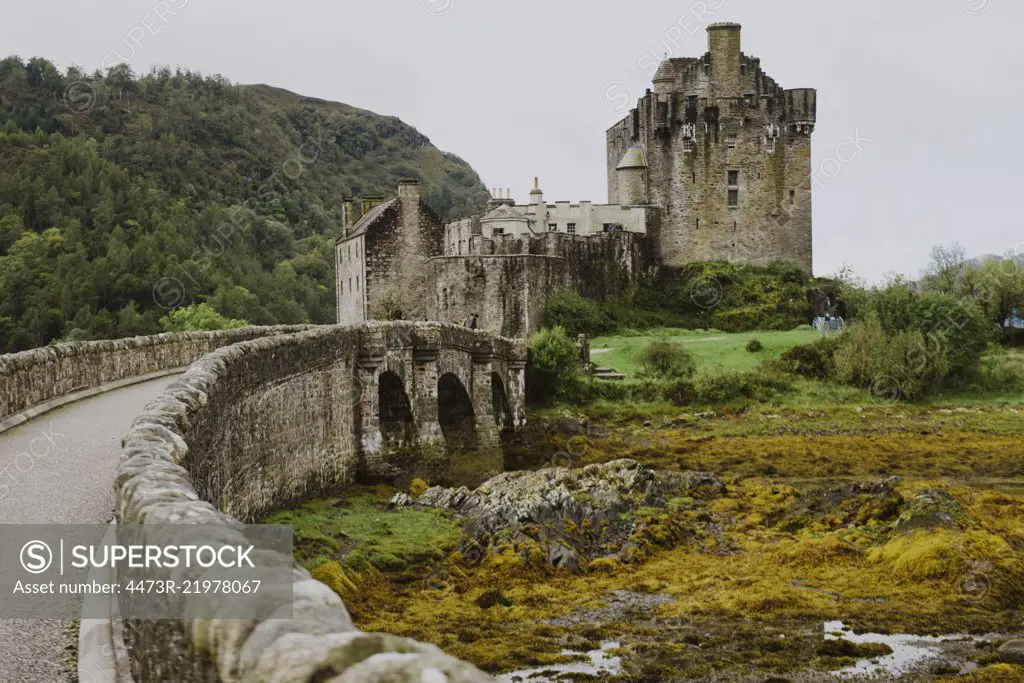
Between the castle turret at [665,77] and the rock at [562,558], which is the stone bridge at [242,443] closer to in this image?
the rock at [562,558]

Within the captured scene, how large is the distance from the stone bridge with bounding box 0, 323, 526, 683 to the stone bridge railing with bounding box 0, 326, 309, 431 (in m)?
0.05

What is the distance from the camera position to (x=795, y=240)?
5684 centimetres

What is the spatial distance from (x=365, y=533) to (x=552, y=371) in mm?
20256

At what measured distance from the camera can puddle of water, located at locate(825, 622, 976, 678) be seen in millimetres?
13391

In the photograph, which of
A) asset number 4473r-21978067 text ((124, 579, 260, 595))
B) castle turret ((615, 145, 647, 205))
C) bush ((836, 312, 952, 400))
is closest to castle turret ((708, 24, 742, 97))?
castle turret ((615, 145, 647, 205))

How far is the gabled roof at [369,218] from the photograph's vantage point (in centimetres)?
4834

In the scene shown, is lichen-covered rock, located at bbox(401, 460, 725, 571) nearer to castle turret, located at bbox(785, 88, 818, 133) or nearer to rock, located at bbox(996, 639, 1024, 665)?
rock, located at bbox(996, 639, 1024, 665)

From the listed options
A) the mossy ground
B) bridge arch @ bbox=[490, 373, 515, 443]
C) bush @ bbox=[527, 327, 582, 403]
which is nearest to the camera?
the mossy ground

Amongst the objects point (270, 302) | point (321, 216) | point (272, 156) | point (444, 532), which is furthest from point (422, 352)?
point (272, 156)

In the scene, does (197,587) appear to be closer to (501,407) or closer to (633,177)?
(501,407)

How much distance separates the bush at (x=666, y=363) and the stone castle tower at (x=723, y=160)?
14337 mm

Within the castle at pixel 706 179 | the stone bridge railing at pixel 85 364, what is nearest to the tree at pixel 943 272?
the castle at pixel 706 179

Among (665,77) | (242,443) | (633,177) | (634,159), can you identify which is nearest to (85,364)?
(242,443)

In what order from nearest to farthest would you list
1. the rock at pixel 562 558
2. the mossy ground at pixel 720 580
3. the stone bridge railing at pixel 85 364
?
the mossy ground at pixel 720 580, the stone bridge railing at pixel 85 364, the rock at pixel 562 558
